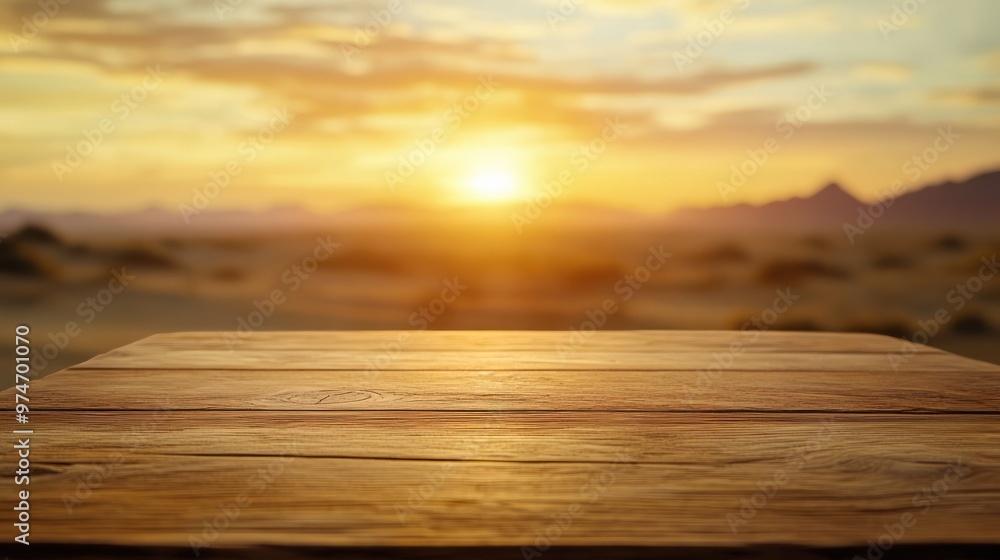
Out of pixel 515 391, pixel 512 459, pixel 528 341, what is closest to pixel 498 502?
pixel 512 459

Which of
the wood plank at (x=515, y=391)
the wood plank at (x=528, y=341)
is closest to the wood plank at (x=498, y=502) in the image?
the wood plank at (x=515, y=391)

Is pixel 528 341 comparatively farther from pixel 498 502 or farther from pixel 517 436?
pixel 498 502

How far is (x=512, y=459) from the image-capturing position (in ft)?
2.14

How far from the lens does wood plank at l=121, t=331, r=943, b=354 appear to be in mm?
1165

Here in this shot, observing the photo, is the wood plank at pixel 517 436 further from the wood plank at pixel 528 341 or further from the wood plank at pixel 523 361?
the wood plank at pixel 528 341

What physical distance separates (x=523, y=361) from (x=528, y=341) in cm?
16

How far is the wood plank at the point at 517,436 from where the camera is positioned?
2.17ft

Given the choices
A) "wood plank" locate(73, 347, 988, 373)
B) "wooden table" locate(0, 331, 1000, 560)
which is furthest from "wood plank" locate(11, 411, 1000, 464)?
"wood plank" locate(73, 347, 988, 373)

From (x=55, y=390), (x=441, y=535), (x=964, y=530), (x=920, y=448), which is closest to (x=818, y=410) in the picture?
(x=920, y=448)

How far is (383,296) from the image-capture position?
14.7 ft

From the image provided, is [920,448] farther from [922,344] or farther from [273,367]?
[273,367]

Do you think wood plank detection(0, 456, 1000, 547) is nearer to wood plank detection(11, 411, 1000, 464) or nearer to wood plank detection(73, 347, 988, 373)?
wood plank detection(11, 411, 1000, 464)

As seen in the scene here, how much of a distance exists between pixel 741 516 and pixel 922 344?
823 mm

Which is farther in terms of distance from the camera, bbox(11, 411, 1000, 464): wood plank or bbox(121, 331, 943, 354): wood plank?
bbox(121, 331, 943, 354): wood plank
